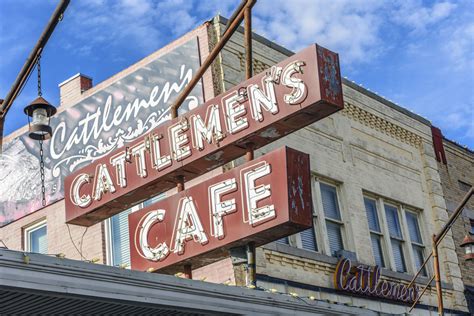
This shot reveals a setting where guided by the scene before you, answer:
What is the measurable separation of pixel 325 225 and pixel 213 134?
629cm

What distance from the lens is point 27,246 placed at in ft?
66.3

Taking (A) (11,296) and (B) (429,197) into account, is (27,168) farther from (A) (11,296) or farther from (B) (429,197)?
(A) (11,296)

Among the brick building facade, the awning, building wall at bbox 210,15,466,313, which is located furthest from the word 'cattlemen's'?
the awning

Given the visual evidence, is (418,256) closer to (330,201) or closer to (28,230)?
(330,201)

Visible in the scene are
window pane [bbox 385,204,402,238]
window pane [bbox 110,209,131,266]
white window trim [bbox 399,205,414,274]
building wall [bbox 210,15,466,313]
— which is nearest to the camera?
building wall [bbox 210,15,466,313]

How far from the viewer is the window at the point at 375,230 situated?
20.3m

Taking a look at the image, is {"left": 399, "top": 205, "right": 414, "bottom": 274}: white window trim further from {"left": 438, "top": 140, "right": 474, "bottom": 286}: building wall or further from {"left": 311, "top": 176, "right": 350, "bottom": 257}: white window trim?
{"left": 311, "top": 176, "right": 350, "bottom": 257}: white window trim

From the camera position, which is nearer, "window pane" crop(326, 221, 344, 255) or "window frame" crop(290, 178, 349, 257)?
"window frame" crop(290, 178, 349, 257)

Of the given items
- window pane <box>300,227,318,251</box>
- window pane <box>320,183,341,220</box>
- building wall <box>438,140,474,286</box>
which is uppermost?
building wall <box>438,140,474,286</box>

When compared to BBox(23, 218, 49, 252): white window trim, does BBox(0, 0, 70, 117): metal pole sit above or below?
below

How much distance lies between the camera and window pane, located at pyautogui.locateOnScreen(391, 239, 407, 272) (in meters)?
20.9

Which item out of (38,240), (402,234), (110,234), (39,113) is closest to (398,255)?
(402,234)

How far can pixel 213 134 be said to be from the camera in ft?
43.8

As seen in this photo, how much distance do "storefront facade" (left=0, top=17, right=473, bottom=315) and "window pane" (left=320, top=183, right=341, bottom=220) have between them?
0.09 feet
